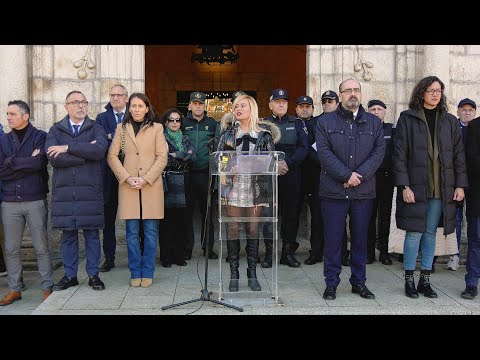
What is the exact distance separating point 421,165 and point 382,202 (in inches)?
64.1

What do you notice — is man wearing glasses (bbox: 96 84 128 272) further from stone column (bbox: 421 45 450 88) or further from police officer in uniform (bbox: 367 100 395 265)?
stone column (bbox: 421 45 450 88)

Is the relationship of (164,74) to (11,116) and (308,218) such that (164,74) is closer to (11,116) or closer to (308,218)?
(308,218)

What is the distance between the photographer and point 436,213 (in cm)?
606

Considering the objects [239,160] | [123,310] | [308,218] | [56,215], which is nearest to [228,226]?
[239,160]

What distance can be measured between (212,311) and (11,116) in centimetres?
300

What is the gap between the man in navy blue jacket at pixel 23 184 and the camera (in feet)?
20.7

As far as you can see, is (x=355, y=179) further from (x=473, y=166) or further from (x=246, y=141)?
(x=473, y=166)

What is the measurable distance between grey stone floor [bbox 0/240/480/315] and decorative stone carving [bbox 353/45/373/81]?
110 inches

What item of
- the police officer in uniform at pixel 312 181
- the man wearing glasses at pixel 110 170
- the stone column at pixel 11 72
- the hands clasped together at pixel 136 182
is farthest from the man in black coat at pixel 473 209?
the stone column at pixel 11 72

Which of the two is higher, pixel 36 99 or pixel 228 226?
pixel 36 99

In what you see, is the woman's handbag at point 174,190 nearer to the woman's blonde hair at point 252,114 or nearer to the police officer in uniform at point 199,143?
the police officer in uniform at point 199,143

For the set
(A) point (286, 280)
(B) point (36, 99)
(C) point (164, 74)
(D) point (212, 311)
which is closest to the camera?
(D) point (212, 311)

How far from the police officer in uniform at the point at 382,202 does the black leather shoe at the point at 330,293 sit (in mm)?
1666

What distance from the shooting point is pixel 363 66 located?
859cm
